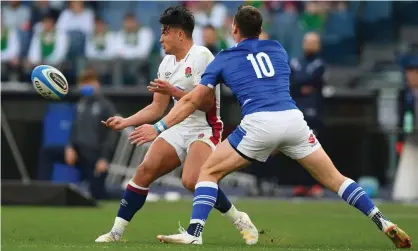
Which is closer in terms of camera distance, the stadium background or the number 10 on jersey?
the number 10 on jersey

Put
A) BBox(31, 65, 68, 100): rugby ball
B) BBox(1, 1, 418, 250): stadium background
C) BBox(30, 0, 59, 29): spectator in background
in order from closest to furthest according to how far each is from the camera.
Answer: BBox(31, 65, 68, 100): rugby ball → BBox(1, 1, 418, 250): stadium background → BBox(30, 0, 59, 29): spectator in background

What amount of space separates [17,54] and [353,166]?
23.7 feet

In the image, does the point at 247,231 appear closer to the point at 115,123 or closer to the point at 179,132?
the point at 179,132

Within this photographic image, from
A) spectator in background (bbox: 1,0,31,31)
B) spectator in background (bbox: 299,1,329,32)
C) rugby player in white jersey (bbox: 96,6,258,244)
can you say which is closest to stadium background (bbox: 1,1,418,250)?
spectator in background (bbox: 299,1,329,32)

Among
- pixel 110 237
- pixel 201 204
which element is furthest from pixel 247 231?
pixel 110 237

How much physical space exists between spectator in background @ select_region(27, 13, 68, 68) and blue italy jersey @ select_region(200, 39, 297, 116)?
39.7 ft

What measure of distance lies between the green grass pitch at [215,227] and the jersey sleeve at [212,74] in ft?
4.44

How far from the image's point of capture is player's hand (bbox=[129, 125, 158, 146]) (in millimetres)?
8758

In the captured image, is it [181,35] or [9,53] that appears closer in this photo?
[181,35]

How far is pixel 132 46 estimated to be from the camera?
20.7 m

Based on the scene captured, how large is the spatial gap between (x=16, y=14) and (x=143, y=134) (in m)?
14.6

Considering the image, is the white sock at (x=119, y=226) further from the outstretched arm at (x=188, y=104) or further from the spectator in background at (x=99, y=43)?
the spectator in background at (x=99, y=43)

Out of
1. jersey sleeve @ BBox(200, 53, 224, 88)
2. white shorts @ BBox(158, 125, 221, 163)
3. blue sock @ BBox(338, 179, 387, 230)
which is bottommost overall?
blue sock @ BBox(338, 179, 387, 230)

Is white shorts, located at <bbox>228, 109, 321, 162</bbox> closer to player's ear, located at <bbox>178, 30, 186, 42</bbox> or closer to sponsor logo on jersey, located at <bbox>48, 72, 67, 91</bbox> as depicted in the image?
player's ear, located at <bbox>178, 30, 186, 42</bbox>
